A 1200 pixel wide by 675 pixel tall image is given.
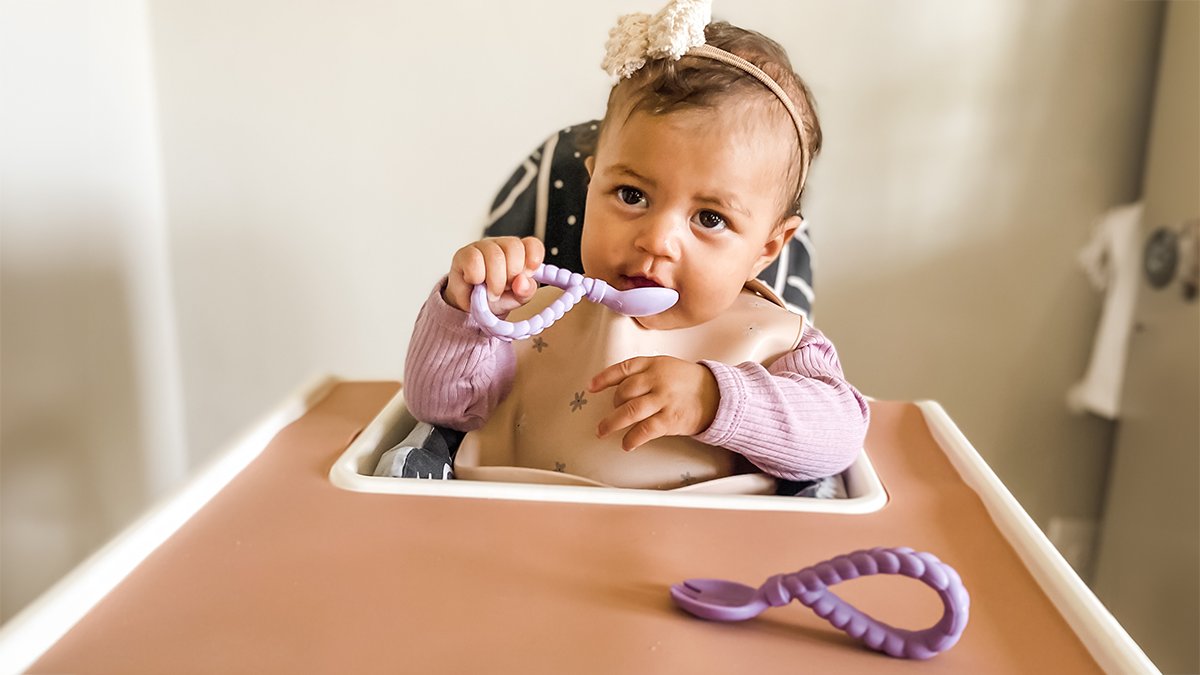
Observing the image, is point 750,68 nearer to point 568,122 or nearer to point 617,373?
point 617,373

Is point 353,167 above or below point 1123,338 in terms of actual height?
above

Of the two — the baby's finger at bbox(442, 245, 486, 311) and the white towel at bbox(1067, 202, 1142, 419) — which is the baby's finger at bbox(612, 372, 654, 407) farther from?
the white towel at bbox(1067, 202, 1142, 419)

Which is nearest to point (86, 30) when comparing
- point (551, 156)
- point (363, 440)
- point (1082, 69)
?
point (551, 156)

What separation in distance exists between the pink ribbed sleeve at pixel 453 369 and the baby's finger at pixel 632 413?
0.15 metres

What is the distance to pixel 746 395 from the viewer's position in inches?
27.3

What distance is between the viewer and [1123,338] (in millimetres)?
1380

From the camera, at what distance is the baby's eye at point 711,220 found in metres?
0.76

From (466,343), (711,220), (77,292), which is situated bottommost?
(77,292)

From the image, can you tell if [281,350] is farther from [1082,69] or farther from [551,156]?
[1082,69]

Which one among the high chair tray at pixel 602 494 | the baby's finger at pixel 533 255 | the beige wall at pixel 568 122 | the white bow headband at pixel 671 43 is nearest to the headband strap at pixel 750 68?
the white bow headband at pixel 671 43

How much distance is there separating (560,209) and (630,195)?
292mm

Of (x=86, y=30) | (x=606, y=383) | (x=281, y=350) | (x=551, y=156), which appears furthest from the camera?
(x=281, y=350)

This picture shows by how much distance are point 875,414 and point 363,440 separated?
1.53 ft

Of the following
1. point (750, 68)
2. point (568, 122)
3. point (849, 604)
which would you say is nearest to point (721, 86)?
point (750, 68)
